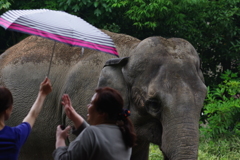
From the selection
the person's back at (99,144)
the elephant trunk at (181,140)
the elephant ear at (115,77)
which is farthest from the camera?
the elephant ear at (115,77)

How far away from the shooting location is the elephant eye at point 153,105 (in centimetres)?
475

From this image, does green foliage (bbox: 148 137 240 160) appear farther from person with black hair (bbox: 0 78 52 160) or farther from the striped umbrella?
person with black hair (bbox: 0 78 52 160)

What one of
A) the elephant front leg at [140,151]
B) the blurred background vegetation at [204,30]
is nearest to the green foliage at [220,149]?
the blurred background vegetation at [204,30]

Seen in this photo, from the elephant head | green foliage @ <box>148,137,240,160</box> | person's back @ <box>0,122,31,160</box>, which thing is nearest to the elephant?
the elephant head

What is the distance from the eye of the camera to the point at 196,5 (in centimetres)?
1038

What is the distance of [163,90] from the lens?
470 cm

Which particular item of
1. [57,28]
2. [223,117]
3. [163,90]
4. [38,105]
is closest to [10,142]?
[38,105]

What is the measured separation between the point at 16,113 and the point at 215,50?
20.6ft

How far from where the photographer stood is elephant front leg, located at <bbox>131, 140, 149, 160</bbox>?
5.34 meters

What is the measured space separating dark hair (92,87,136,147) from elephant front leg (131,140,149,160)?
2313 mm

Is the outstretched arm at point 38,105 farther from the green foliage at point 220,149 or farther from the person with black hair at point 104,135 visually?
the green foliage at point 220,149

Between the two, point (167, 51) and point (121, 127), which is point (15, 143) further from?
point (167, 51)

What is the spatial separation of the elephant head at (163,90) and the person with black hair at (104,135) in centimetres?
157

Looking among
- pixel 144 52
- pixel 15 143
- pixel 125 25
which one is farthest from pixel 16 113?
pixel 125 25
